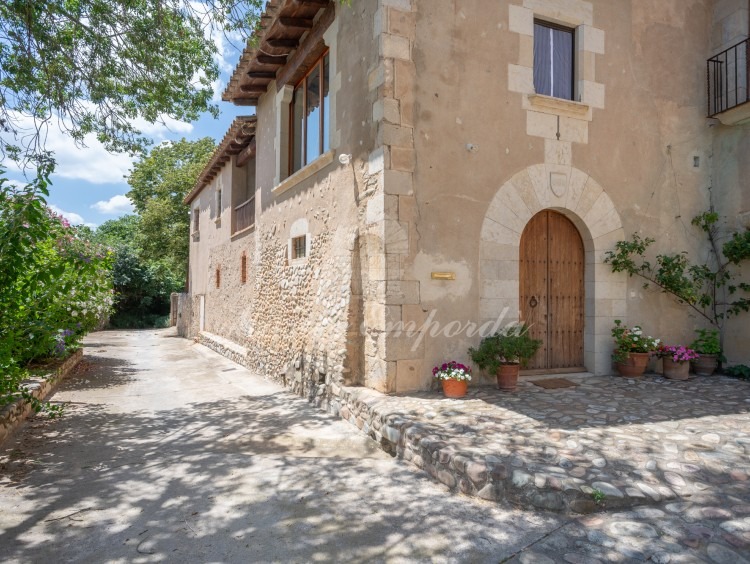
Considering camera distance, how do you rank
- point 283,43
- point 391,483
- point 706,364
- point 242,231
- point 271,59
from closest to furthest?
1. point 391,483
2. point 706,364
3. point 283,43
4. point 271,59
5. point 242,231

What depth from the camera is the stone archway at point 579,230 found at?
570 cm

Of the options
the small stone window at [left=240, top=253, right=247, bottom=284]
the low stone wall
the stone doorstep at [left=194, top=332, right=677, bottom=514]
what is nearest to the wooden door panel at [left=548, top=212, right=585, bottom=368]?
the stone doorstep at [left=194, top=332, right=677, bottom=514]

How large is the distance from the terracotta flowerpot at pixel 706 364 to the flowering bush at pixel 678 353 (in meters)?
0.18

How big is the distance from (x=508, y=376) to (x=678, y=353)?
257cm

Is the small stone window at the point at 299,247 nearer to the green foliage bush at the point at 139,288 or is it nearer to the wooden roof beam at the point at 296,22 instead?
the wooden roof beam at the point at 296,22

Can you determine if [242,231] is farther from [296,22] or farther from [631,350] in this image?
[631,350]

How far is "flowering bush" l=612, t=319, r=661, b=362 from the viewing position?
6188 mm

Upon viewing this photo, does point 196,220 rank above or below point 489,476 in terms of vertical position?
above

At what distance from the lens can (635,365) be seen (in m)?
6.14

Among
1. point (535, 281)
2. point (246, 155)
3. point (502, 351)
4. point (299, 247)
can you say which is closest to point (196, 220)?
point (246, 155)

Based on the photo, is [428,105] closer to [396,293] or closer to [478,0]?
[478,0]

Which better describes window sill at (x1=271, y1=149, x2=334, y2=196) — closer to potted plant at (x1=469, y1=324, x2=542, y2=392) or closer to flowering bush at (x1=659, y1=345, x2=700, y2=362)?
potted plant at (x1=469, y1=324, x2=542, y2=392)

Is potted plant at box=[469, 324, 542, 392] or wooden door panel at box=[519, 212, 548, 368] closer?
potted plant at box=[469, 324, 542, 392]

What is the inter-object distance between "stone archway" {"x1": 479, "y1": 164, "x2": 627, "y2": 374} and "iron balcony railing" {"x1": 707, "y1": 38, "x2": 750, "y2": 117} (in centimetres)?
244
